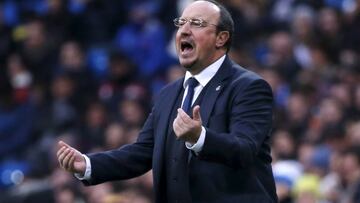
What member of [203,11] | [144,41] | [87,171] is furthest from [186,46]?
[144,41]

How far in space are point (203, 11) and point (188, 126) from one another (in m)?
0.77

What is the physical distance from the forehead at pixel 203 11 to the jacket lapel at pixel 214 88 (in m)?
0.24

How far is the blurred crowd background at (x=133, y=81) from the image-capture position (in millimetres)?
10422

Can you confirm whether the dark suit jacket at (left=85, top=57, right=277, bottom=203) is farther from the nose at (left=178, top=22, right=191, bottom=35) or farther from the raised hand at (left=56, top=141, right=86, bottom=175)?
the nose at (left=178, top=22, right=191, bottom=35)

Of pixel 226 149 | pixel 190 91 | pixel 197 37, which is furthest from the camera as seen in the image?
pixel 190 91

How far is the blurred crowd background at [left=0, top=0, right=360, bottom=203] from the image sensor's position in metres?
10.4

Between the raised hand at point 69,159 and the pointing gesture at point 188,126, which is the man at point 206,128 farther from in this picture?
the pointing gesture at point 188,126

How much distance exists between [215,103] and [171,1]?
29.9ft

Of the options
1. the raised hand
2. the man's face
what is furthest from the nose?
the raised hand

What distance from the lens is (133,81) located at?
13.5 m

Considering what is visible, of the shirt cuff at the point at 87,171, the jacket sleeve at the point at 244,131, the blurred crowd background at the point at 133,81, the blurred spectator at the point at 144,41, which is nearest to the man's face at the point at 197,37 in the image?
the jacket sleeve at the point at 244,131

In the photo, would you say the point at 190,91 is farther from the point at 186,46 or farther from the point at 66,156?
the point at 66,156

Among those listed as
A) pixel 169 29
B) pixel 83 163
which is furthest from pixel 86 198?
pixel 83 163

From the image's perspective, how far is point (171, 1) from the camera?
48.0ft
